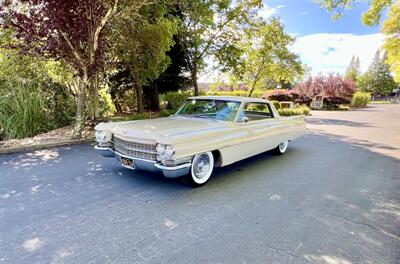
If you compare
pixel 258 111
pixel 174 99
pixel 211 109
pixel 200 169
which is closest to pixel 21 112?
pixel 211 109

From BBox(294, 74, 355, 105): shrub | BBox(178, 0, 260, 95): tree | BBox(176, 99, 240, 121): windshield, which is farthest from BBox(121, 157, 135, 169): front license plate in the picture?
BBox(294, 74, 355, 105): shrub

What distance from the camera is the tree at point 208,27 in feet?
41.6

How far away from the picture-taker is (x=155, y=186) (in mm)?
4324

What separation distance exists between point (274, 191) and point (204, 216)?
4.77 feet

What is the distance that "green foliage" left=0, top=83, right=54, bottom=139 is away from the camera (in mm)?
7655

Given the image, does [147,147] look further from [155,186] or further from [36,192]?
[36,192]

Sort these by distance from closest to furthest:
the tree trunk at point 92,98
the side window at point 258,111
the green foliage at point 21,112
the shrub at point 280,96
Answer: the side window at point 258,111, the green foliage at point 21,112, the tree trunk at point 92,98, the shrub at point 280,96

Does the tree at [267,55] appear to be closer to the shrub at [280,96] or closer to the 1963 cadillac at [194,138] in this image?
the shrub at [280,96]

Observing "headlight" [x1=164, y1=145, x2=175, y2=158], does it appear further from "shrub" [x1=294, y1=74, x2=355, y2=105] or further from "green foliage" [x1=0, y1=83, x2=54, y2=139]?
"shrub" [x1=294, y1=74, x2=355, y2=105]

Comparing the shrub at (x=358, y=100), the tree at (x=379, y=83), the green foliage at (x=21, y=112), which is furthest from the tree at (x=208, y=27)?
the tree at (x=379, y=83)

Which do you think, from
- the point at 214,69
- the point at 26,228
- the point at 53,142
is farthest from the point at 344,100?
the point at 26,228

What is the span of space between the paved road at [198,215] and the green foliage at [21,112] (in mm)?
2371

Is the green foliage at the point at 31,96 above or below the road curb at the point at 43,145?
above

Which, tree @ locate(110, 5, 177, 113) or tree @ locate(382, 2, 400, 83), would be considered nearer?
tree @ locate(110, 5, 177, 113)
